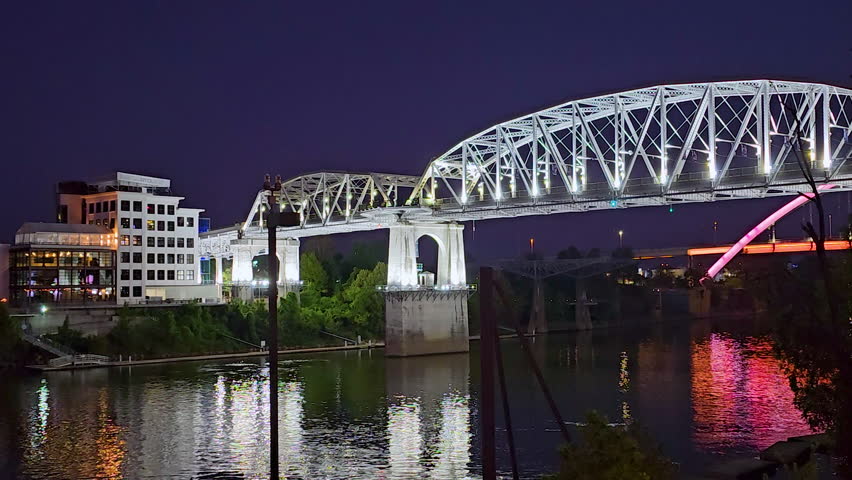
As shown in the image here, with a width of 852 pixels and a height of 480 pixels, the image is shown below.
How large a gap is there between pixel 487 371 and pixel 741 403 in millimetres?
39299

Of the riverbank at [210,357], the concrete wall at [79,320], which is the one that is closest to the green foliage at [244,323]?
the concrete wall at [79,320]

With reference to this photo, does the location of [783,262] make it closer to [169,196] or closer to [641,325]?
[169,196]

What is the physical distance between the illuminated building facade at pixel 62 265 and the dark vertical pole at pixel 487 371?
82.5 meters

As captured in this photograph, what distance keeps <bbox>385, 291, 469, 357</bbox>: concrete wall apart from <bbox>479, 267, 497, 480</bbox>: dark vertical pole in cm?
7061

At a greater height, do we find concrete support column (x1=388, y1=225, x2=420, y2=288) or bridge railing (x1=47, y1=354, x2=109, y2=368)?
concrete support column (x1=388, y1=225, x2=420, y2=288)

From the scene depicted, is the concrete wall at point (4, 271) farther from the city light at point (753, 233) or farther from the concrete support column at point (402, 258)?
the city light at point (753, 233)

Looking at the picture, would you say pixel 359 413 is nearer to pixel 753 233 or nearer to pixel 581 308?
pixel 581 308

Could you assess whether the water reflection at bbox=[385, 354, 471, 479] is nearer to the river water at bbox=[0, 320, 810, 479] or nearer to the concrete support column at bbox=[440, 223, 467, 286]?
the river water at bbox=[0, 320, 810, 479]

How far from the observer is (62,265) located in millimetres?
98000

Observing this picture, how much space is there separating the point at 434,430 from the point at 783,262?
34.7 m

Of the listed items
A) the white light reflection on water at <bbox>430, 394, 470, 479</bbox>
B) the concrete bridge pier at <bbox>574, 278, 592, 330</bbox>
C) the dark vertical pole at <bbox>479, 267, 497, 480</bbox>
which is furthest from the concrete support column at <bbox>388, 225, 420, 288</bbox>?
the dark vertical pole at <bbox>479, 267, 497, 480</bbox>

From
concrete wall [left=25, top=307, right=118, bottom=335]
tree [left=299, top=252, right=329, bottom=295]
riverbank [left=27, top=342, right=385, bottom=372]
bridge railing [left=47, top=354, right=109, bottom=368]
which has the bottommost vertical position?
riverbank [left=27, top=342, right=385, bottom=372]

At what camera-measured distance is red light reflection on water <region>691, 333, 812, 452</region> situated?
4388 cm

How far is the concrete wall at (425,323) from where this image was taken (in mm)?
91938
